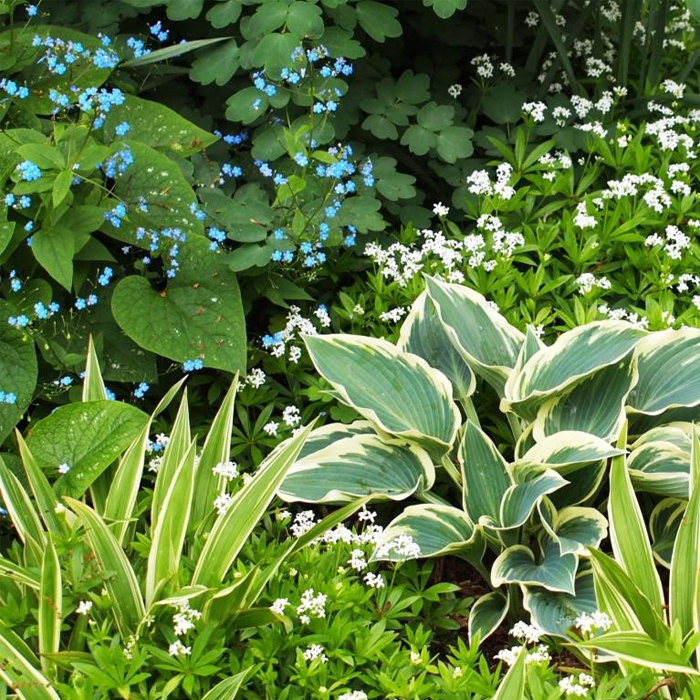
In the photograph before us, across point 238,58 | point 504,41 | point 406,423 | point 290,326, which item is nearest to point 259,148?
point 238,58

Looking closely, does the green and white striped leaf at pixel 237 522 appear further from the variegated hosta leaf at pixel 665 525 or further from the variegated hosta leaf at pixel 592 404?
the variegated hosta leaf at pixel 665 525

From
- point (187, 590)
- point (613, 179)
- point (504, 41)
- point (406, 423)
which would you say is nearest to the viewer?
point (187, 590)

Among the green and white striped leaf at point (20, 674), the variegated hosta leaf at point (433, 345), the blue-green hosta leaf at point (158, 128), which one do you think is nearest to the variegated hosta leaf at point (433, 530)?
the variegated hosta leaf at point (433, 345)

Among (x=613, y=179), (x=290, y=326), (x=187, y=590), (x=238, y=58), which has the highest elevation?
(x=238, y=58)

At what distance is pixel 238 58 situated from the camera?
318 cm

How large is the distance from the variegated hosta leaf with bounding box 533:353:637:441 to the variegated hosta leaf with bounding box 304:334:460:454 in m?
0.24

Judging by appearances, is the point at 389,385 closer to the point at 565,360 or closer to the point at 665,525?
the point at 565,360

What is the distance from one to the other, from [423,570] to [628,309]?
117cm

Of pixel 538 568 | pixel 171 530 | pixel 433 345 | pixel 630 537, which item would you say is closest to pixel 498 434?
pixel 433 345

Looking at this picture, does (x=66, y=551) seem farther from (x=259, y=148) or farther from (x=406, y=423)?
(x=259, y=148)

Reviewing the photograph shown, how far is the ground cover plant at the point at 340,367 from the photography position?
6.86ft

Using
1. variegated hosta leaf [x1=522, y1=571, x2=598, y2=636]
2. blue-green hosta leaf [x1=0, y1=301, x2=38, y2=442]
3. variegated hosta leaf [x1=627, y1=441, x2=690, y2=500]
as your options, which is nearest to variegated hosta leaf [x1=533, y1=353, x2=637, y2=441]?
variegated hosta leaf [x1=627, y1=441, x2=690, y2=500]

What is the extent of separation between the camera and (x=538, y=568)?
2.35 meters

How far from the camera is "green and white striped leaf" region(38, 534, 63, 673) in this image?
1.97m
